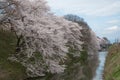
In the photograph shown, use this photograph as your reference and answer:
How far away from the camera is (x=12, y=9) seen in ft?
120

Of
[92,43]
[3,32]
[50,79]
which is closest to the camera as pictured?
[50,79]

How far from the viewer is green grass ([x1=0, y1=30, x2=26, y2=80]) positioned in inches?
1195

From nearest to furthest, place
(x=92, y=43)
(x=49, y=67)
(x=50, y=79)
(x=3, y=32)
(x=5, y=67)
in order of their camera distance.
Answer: (x=5, y=67) → (x=50, y=79) → (x=49, y=67) → (x=3, y=32) → (x=92, y=43)

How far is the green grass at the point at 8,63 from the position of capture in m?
30.4

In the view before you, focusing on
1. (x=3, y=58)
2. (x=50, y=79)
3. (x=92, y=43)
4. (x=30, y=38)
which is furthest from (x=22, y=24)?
(x=92, y=43)

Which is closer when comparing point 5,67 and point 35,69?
point 5,67

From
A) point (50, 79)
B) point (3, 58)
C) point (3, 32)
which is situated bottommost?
point (50, 79)

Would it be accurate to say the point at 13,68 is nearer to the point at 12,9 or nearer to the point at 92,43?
the point at 12,9

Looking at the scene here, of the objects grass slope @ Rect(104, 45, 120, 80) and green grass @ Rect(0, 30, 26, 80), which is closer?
grass slope @ Rect(104, 45, 120, 80)

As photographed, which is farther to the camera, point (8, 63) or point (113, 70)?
point (8, 63)

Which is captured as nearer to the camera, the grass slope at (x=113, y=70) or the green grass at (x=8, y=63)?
the grass slope at (x=113, y=70)

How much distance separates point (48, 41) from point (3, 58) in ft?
15.4

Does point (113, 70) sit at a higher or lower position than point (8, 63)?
lower

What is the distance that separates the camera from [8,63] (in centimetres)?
3406
